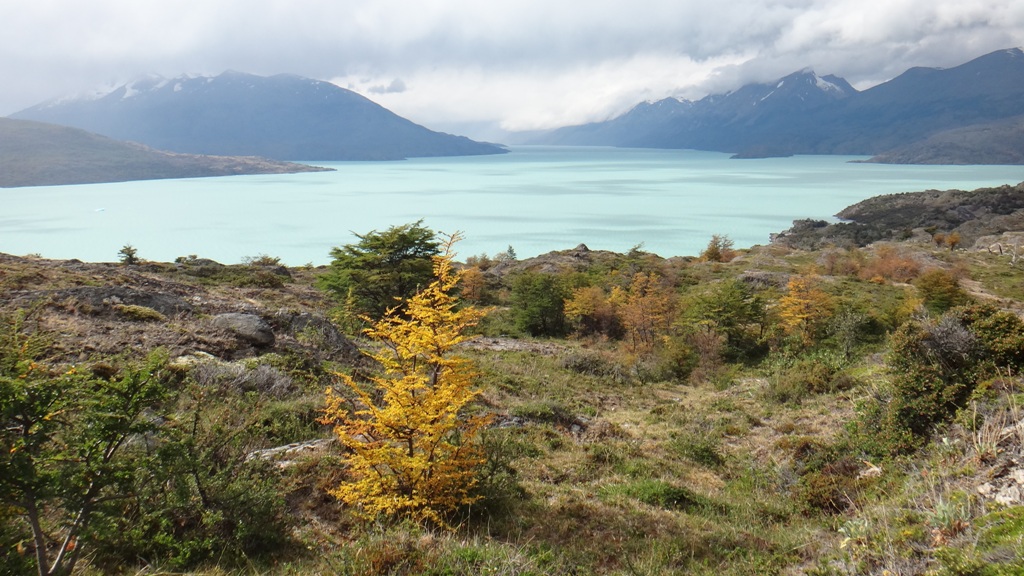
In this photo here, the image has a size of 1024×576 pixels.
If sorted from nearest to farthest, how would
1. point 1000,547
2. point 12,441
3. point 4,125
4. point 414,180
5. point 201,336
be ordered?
point 12,441
point 1000,547
point 201,336
point 414,180
point 4,125

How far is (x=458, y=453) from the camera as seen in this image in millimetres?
6215

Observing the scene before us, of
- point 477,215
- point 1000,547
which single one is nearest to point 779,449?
point 1000,547

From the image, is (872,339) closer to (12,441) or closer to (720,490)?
(720,490)

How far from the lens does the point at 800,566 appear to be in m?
5.18

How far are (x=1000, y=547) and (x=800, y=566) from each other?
168 cm

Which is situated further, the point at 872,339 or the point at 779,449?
the point at 872,339

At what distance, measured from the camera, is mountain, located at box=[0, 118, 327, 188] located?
153m

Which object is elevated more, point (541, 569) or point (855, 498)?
Result: point (541, 569)

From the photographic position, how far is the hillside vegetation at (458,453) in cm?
413

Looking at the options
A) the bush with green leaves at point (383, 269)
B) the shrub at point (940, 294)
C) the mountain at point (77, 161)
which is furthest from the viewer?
the mountain at point (77, 161)

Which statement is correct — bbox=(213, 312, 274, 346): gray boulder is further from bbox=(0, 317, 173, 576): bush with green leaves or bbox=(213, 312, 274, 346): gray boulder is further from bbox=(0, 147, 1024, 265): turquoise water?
bbox=(0, 147, 1024, 265): turquoise water

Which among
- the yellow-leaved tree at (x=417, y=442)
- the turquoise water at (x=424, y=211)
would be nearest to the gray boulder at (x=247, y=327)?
the yellow-leaved tree at (x=417, y=442)

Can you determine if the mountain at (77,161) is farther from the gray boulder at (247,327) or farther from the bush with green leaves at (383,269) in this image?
the gray boulder at (247,327)

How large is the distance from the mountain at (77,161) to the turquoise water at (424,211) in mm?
12721
